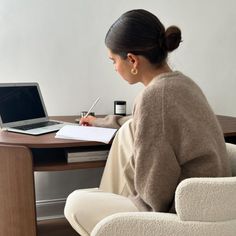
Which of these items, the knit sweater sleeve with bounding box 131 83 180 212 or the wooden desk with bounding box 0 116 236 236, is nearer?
the knit sweater sleeve with bounding box 131 83 180 212

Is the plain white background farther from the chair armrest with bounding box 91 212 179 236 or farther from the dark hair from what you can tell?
the chair armrest with bounding box 91 212 179 236

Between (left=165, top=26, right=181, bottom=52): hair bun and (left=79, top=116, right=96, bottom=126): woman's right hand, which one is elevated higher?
(left=165, top=26, right=181, bottom=52): hair bun

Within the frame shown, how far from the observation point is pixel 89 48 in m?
2.01

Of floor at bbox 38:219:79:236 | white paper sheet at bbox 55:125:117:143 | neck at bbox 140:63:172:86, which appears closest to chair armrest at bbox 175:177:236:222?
neck at bbox 140:63:172:86

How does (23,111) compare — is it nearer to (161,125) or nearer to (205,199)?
(161,125)

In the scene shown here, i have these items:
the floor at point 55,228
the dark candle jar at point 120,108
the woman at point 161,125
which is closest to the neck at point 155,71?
the woman at point 161,125

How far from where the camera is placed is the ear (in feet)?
3.32

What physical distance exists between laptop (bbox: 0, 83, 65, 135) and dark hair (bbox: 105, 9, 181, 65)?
27.0 inches

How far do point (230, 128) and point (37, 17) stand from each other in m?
1.21

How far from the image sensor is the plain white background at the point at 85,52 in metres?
1.90

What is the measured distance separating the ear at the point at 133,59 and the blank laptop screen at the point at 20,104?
781 mm

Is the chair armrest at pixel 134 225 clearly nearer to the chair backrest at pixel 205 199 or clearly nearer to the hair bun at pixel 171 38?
the chair backrest at pixel 205 199

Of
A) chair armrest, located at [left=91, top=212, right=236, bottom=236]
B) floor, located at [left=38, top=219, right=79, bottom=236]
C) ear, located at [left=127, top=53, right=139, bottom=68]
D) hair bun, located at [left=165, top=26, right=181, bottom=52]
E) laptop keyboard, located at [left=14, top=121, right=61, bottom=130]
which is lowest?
floor, located at [left=38, top=219, right=79, bottom=236]

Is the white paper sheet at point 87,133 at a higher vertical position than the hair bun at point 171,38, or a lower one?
lower
